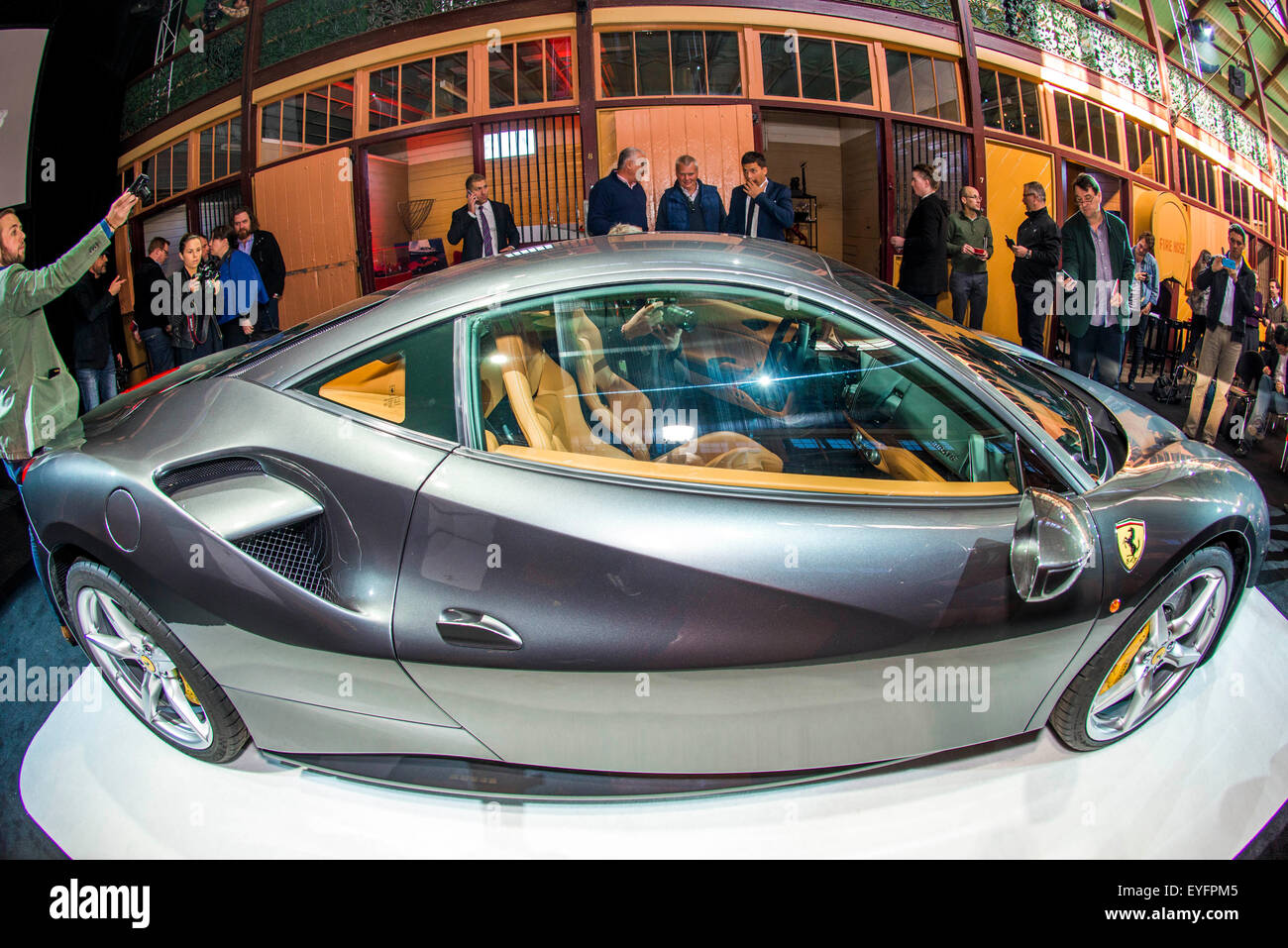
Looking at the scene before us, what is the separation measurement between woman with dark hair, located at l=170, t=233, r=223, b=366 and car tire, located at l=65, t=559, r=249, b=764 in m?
3.16

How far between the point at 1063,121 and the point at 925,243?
1.62m

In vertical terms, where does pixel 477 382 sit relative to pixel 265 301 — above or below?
below

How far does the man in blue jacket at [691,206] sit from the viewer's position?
4.21 m

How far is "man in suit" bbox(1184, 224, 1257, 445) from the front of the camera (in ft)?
10.1

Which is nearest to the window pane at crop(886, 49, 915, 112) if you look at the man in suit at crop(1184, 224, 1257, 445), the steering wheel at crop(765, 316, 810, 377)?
the man in suit at crop(1184, 224, 1257, 445)

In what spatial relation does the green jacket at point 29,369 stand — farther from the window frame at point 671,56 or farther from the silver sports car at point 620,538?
the window frame at point 671,56

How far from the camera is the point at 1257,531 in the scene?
1626mm

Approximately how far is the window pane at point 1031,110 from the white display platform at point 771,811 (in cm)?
516

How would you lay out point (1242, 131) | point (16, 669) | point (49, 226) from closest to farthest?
point (16, 669) < point (49, 226) < point (1242, 131)
